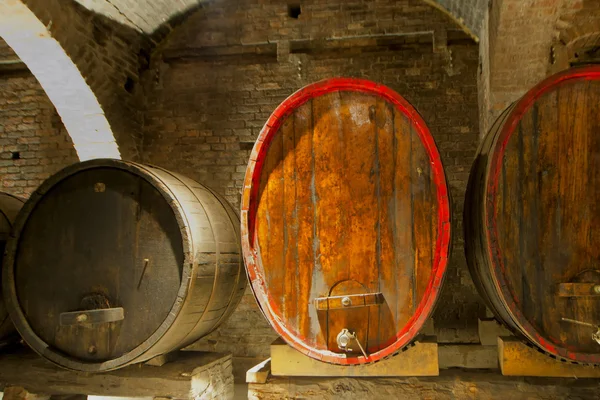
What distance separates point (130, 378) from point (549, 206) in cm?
212

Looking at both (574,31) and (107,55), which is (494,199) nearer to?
(574,31)

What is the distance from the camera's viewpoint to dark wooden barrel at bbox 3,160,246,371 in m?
2.19

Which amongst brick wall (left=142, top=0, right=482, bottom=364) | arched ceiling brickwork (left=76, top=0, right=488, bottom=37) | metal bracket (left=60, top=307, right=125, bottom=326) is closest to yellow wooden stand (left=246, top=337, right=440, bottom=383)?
metal bracket (left=60, top=307, right=125, bottom=326)

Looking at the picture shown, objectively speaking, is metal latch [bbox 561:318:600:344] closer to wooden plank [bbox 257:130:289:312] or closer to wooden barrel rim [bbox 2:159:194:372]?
wooden plank [bbox 257:130:289:312]

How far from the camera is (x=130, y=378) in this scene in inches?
91.4

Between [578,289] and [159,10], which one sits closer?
[578,289]

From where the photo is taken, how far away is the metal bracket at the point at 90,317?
213 centimetres

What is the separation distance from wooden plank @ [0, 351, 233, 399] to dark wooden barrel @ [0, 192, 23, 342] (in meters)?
0.15

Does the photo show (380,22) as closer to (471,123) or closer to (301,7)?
(301,7)

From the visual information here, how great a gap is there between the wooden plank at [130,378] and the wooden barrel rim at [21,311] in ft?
0.67

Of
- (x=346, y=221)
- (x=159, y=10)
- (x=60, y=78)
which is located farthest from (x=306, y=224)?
(x=159, y=10)

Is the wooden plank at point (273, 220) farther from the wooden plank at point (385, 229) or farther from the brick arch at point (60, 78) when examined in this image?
the brick arch at point (60, 78)

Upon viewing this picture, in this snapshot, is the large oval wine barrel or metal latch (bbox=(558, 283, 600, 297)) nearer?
metal latch (bbox=(558, 283, 600, 297))

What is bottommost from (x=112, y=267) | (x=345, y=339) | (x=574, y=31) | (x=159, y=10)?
(x=345, y=339)
